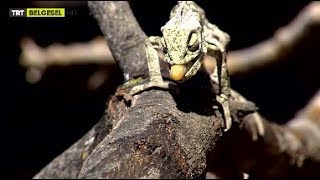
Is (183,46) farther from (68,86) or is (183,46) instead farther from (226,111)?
(68,86)

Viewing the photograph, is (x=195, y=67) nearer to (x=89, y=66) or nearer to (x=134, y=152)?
(x=134, y=152)

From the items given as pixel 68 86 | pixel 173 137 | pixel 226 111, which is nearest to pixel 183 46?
pixel 226 111

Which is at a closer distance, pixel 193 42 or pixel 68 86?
pixel 193 42

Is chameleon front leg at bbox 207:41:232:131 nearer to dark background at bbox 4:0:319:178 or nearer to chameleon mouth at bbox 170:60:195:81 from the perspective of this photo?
chameleon mouth at bbox 170:60:195:81

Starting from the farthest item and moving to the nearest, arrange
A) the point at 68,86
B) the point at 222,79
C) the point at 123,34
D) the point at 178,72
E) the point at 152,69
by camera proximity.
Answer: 1. the point at 68,86
2. the point at 123,34
3. the point at 222,79
4. the point at 152,69
5. the point at 178,72

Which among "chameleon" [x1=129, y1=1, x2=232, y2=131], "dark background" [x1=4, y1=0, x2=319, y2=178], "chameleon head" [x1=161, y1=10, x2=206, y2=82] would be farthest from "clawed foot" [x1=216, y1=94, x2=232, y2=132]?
"dark background" [x1=4, y1=0, x2=319, y2=178]
